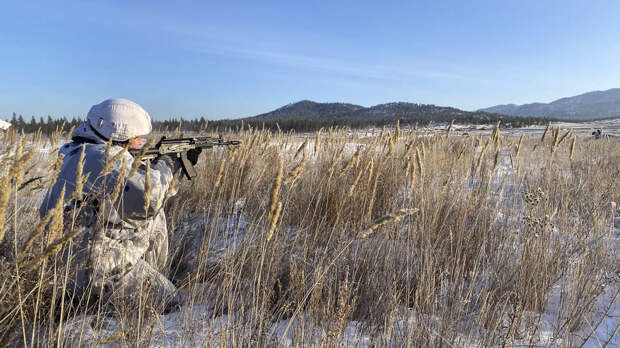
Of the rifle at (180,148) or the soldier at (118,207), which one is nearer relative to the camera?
the soldier at (118,207)

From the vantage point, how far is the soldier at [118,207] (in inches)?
70.1

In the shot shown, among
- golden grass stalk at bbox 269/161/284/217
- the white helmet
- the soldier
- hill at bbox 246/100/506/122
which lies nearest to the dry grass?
golden grass stalk at bbox 269/161/284/217

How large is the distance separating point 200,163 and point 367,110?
111925 millimetres

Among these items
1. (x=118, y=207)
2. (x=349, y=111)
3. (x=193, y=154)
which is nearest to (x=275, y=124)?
(x=193, y=154)

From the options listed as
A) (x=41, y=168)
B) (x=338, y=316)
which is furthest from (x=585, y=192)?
(x=41, y=168)

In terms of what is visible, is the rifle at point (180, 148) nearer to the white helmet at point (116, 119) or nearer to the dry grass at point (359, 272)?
the white helmet at point (116, 119)

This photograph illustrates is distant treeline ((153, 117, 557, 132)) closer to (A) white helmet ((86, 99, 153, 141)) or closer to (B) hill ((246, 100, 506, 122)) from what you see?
(A) white helmet ((86, 99, 153, 141))

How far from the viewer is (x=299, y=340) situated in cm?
127

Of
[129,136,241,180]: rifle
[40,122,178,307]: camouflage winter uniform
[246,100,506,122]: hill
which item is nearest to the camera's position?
[40,122,178,307]: camouflage winter uniform

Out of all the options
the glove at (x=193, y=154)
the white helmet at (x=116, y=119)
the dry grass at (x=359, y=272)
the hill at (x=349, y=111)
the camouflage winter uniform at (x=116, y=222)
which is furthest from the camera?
the hill at (x=349, y=111)

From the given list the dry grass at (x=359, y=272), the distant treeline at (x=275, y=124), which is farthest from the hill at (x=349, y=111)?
the dry grass at (x=359, y=272)

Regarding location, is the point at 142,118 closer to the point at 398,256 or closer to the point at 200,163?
the point at 398,256

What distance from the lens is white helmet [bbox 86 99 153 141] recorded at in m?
1.99

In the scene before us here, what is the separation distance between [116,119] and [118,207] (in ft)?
1.90
